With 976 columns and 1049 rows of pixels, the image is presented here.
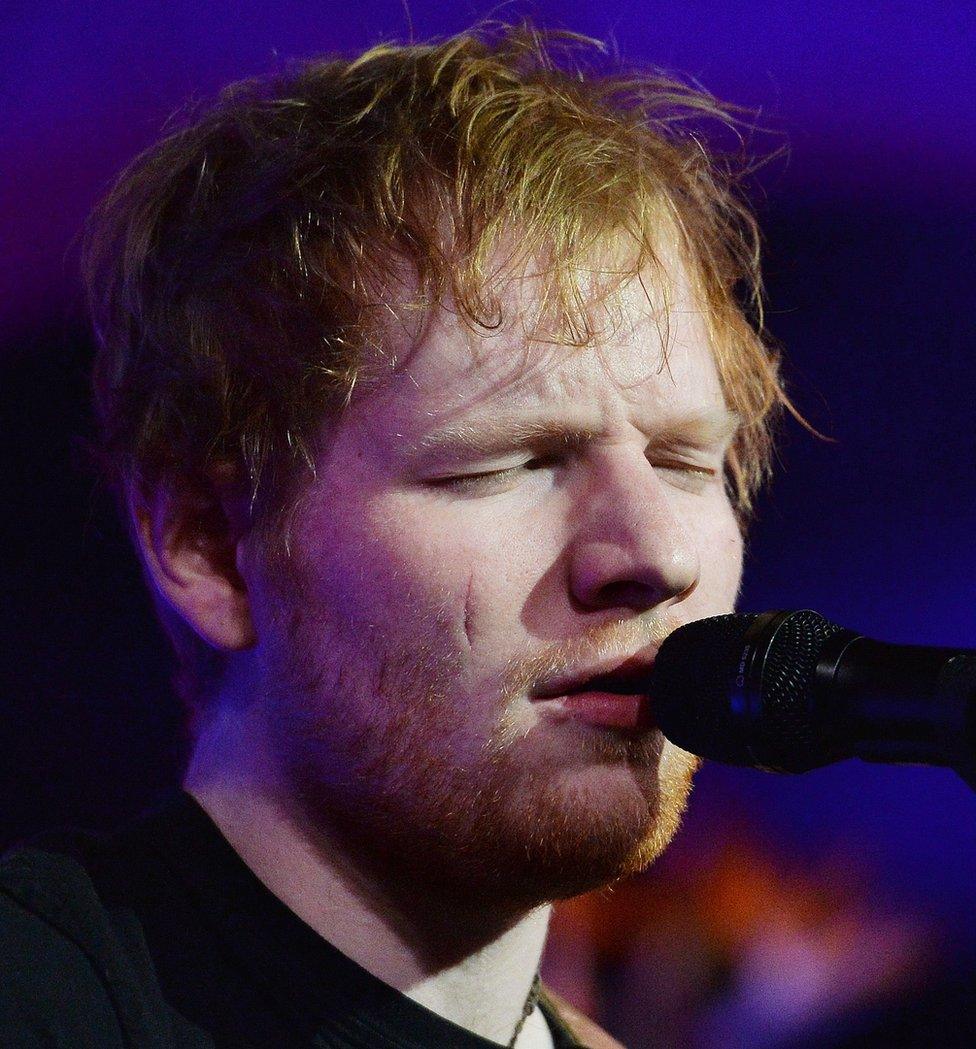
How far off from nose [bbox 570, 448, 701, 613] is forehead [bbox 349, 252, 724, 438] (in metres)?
0.09

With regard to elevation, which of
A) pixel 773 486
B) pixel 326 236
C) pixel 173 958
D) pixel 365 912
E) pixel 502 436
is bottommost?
pixel 773 486

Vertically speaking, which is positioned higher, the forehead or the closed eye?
the forehead

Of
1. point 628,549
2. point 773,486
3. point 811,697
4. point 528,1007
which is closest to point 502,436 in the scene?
point 628,549

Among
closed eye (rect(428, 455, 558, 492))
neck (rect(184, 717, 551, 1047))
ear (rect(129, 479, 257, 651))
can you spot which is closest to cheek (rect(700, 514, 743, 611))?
closed eye (rect(428, 455, 558, 492))

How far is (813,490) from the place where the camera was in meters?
1.96

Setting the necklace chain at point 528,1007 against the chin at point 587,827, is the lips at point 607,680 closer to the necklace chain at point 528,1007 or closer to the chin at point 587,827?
the chin at point 587,827

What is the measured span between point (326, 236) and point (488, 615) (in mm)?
456

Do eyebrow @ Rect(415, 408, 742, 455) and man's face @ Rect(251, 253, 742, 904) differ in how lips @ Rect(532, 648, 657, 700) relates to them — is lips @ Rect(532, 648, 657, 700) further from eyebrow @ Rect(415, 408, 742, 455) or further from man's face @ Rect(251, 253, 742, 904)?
eyebrow @ Rect(415, 408, 742, 455)

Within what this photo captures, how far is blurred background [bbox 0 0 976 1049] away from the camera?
4.98 feet

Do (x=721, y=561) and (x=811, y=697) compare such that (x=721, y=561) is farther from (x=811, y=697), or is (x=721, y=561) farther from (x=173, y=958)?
(x=173, y=958)

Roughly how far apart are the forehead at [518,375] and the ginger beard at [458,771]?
0.65ft

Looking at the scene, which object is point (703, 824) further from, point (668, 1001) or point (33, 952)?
point (33, 952)

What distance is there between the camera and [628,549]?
3.80ft

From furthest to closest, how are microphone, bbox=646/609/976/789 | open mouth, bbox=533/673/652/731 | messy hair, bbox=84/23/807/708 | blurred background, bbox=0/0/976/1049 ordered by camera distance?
blurred background, bbox=0/0/976/1049 < messy hair, bbox=84/23/807/708 < open mouth, bbox=533/673/652/731 < microphone, bbox=646/609/976/789
